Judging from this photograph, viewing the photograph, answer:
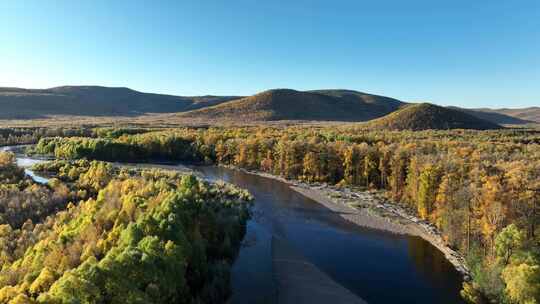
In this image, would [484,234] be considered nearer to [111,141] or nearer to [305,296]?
[305,296]

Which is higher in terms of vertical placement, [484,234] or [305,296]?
[484,234]

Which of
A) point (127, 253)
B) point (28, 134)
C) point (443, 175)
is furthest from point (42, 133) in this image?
point (127, 253)

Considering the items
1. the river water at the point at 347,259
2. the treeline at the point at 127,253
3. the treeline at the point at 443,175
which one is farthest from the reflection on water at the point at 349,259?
the treeline at the point at 443,175

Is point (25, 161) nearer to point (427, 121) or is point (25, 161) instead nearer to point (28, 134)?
point (28, 134)

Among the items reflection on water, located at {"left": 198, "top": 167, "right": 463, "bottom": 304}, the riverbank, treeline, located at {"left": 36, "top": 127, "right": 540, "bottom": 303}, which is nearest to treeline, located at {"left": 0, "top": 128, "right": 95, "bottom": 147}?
treeline, located at {"left": 36, "top": 127, "right": 540, "bottom": 303}

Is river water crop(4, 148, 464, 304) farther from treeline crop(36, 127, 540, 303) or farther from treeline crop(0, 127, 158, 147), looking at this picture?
treeline crop(0, 127, 158, 147)

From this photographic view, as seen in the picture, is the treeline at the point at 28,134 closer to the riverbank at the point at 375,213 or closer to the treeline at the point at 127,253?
the riverbank at the point at 375,213

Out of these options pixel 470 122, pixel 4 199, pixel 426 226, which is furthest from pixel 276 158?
pixel 470 122
